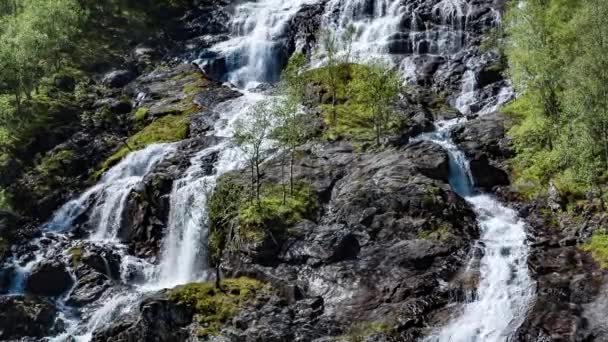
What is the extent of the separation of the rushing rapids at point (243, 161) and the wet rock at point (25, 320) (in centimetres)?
138

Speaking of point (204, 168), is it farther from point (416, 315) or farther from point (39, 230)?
point (416, 315)

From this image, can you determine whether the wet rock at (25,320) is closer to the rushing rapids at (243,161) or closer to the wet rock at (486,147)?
the rushing rapids at (243,161)

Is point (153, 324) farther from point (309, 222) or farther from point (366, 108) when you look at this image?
point (366, 108)

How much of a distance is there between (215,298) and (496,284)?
19.4 meters

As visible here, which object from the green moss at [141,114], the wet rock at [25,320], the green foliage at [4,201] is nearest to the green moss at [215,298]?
the wet rock at [25,320]

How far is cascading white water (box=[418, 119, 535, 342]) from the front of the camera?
40750 mm

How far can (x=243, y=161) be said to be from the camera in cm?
6562

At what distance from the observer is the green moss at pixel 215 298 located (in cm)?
4597

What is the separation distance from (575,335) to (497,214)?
1875 cm

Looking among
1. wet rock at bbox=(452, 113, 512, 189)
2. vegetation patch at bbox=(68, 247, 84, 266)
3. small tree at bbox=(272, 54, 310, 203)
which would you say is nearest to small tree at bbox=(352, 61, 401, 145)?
small tree at bbox=(272, 54, 310, 203)

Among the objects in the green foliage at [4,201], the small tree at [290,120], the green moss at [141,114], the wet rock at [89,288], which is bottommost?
the wet rock at [89,288]

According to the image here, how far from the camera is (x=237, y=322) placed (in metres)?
45.2

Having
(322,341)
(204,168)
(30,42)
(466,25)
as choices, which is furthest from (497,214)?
(30,42)

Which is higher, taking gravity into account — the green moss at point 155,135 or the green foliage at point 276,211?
the green moss at point 155,135
